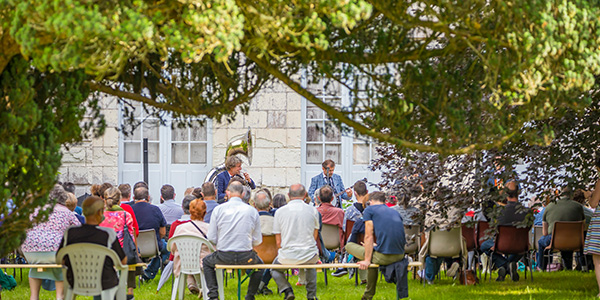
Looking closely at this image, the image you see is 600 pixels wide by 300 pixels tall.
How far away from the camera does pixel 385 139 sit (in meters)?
5.88

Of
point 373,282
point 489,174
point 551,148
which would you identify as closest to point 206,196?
point 373,282

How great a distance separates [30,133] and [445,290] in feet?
20.2

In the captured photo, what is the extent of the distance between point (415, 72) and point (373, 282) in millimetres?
3406

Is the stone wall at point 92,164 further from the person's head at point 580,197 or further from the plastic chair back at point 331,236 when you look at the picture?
the person's head at point 580,197

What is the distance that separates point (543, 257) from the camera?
12203 mm

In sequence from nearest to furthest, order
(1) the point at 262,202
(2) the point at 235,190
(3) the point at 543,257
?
(2) the point at 235,190 → (1) the point at 262,202 → (3) the point at 543,257

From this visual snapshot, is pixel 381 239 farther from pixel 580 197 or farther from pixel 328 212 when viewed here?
pixel 580 197

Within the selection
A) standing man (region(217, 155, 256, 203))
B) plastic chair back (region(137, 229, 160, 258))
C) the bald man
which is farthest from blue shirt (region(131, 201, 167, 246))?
the bald man

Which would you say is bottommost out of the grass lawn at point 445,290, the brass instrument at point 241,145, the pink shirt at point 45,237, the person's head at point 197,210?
the grass lawn at point 445,290

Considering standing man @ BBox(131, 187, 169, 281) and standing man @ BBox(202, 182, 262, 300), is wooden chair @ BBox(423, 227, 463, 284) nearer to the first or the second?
standing man @ BBox(202, 182, 262, 300)

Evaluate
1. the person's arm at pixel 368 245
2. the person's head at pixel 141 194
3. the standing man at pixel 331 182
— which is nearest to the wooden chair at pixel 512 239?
the person's arm at pixel 368 245

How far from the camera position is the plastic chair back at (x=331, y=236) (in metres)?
11.0

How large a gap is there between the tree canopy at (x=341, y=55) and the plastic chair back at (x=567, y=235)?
4.76m

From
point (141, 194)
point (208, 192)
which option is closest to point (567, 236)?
point (208, 192)
